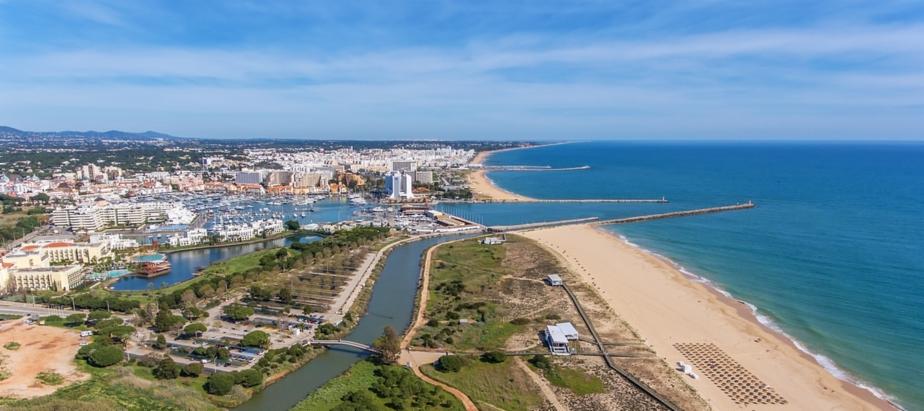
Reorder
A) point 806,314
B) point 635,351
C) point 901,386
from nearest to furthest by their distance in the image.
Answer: point 901,386, point 635,351, point 806,314

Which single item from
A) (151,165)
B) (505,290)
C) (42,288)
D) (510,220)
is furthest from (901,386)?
(151,165)

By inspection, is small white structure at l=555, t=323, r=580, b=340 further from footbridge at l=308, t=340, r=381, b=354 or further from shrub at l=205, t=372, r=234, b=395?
shrub at l=205, t=372, r=234, b=395

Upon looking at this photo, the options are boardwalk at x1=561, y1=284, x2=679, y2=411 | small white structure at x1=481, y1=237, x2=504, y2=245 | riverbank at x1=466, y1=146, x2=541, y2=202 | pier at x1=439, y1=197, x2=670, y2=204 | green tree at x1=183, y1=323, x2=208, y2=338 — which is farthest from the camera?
riverbank at x1=466, y1=146, x2=541, y2=202

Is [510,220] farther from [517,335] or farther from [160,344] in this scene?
[160,344]

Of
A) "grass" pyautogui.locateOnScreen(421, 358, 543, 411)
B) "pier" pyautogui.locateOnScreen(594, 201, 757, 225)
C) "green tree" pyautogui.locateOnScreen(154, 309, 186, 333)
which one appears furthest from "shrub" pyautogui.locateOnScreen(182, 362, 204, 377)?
"pier" pyautogui.locateOnScreen(594, 201, 757, 225)

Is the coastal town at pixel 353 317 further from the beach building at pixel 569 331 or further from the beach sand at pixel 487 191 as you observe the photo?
the beach sand at pixel 487 191

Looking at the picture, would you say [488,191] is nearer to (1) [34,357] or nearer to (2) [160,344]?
(2) [160,344]
